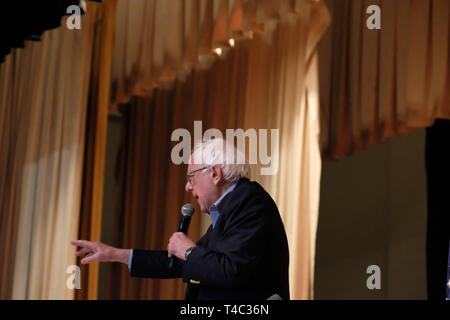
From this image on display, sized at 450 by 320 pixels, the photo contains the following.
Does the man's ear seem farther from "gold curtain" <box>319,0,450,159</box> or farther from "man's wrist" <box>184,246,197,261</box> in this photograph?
"gold curtain" <box>319,0,450,159</box>

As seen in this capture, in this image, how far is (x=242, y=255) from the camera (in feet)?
8.04

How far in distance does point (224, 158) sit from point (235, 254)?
1.59 feet

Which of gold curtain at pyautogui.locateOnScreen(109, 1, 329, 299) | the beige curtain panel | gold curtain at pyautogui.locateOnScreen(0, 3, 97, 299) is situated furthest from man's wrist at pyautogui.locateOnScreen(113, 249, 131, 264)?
gold curtain at pyautogui.locateOnScreen(0, 3, 97, 299)

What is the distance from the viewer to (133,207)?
22.7ft

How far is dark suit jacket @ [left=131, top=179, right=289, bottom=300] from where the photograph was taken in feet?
8.04

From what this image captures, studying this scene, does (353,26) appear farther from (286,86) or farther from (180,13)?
(180,13)

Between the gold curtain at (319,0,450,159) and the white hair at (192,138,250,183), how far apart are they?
93.1 inches

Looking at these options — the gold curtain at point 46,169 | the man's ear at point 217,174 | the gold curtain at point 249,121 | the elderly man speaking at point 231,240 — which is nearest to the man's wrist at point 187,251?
the elderly man speaking at point 231,240

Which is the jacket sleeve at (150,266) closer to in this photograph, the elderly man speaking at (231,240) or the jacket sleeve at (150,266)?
the jacket sleeve at (150,266)

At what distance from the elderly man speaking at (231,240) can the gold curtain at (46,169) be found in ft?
8.88

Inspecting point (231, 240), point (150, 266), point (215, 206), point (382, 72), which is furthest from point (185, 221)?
point (382, 72)

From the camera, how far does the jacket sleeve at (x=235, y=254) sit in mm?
2439

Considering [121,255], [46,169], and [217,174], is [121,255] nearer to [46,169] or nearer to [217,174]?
[217,174]

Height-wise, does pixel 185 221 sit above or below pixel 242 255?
above
